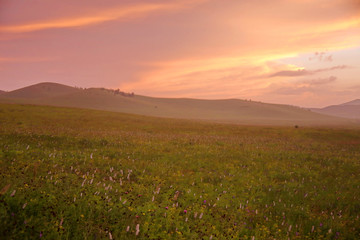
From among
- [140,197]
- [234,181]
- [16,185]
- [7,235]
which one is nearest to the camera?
[7,235]

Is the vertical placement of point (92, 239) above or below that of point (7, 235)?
below

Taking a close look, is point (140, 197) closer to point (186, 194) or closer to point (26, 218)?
point (186, 194)

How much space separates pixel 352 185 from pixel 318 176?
1.66 meters

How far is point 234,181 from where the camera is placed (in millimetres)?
10883

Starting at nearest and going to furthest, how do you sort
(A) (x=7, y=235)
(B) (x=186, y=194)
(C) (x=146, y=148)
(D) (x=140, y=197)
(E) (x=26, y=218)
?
(A) (x=7, y=235), (E) (x=26, y=218), (D) (x=140, y=197), (B) (x=186, y=194), (C) (x=146, y=148)

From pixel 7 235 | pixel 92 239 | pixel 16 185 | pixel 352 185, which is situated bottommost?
pixel 352 185

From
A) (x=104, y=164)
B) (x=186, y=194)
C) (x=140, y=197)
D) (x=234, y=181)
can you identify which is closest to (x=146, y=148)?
(x=104, y=164)

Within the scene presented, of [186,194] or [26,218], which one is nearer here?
[26,218]

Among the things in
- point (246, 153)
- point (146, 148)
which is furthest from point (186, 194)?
point (246, 153)

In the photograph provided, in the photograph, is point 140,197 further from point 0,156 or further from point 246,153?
point 246,153

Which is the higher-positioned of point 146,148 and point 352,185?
point 146,148

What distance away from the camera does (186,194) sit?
325 inches

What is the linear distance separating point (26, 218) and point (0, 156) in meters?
5.55

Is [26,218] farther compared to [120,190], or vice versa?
[120,190]
